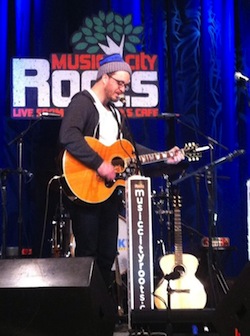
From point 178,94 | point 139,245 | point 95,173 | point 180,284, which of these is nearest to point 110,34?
point 178,94

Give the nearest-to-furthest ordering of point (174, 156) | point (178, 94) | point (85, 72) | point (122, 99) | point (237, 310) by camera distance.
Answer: point (237, 310)
point (122, 99)
point (174, 156)
point (85, 72)
point (178, 94)

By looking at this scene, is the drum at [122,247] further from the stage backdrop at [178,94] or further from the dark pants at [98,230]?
the dark pants at [98,230]

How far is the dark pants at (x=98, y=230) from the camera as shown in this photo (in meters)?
4.05

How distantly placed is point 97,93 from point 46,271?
1748mm

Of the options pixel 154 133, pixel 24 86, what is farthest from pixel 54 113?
pixel 154 133

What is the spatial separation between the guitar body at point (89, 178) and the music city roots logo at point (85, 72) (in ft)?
7.39

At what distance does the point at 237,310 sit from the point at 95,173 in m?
1.77

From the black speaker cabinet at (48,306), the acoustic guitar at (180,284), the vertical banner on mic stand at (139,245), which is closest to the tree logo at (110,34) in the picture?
the acoustic guitar at (180,284)

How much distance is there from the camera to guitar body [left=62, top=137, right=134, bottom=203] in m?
4.14

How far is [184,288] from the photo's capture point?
16.1ft

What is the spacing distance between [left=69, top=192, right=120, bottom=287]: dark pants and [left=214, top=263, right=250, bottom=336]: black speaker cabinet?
1.39 m

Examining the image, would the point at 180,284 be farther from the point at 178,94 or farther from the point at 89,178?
the point at 178,94

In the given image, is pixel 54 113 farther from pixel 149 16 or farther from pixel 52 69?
pixel 149 16

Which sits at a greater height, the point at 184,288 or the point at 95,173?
the point at 95,173
